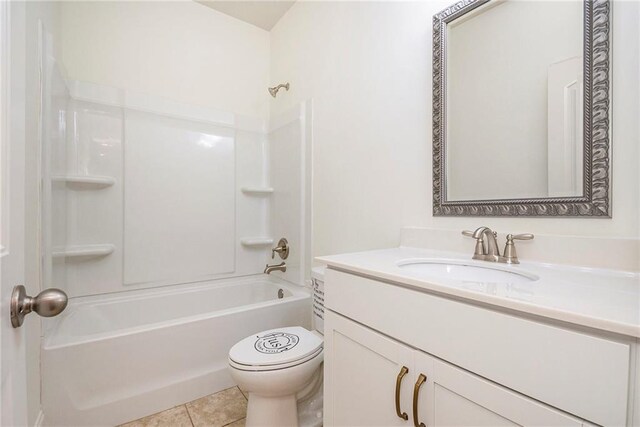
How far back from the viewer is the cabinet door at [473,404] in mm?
509

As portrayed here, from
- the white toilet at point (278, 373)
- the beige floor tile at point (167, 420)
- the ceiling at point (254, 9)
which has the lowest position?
the beige floor tile at point (167, 420)

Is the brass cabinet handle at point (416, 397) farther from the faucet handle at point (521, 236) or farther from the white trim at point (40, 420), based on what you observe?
the white trim at point (40, 420)

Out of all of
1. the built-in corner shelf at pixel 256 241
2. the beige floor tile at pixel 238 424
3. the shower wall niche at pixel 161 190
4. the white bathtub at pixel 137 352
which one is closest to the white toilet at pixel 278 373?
the beige floor tile at pixel 238 424

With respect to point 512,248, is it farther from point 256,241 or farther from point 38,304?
point 256,241

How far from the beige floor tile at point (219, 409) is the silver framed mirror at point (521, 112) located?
1.43 m

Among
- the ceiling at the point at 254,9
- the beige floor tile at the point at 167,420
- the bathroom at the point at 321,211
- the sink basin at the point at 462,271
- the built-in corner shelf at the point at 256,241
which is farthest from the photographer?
the built-in corner shelf at the point at 256,241

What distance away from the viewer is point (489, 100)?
104 cm

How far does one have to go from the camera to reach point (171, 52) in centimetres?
205

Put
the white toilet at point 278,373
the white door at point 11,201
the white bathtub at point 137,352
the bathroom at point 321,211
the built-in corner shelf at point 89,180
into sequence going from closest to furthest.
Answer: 1. the white door at point 11,201
2. the bathroom at point 321,211
3. the white toilet at point 278,373
4. the white bathtub at point 137,352
5. the built-in corner shelf at point 89,180

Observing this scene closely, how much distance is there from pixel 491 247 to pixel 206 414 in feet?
5.18

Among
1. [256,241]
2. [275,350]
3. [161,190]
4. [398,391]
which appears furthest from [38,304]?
[256,241]

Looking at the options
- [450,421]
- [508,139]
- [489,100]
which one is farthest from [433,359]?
[489,100]

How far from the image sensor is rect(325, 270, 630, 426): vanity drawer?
44 centimetres

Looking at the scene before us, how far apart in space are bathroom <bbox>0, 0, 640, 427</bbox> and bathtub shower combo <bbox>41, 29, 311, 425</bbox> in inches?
0.5
